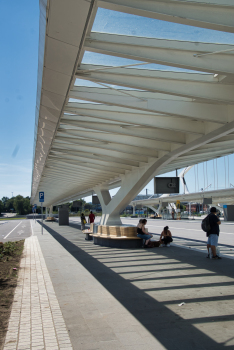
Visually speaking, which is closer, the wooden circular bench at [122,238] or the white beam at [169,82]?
the white beam at [169,82]

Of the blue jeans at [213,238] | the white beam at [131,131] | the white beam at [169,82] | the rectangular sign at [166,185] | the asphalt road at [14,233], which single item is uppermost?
the white beam at [169,82]

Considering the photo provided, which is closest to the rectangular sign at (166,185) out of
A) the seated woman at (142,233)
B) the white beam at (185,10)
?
the seated woman at (142,233)

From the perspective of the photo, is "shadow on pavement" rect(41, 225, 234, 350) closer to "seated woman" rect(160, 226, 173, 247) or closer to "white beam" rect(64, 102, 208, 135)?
"seated woman" rect(160, 226, 173, 247)

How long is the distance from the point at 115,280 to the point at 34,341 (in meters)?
3.56

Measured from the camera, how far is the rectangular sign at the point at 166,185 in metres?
13.5

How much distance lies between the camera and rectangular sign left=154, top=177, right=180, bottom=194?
1349 centimetres

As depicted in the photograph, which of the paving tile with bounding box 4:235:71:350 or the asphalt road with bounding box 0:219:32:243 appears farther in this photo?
the asphalt road with bounding box 0:219:32:243

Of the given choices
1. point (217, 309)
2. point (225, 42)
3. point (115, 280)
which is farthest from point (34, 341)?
point (225, 42)

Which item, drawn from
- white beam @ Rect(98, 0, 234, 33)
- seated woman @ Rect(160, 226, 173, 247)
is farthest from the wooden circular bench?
white beam @ Rect(98, 0, 234, 33)

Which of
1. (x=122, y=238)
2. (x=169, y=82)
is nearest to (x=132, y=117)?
(x=169, y=82)

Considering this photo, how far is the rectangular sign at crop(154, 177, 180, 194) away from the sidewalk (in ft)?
15.0

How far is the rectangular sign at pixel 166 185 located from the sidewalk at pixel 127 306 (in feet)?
15.0

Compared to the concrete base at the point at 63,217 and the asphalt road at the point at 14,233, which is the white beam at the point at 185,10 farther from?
the concrete base at the point at 63,217

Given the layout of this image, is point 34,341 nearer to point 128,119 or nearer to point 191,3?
point 191,3
